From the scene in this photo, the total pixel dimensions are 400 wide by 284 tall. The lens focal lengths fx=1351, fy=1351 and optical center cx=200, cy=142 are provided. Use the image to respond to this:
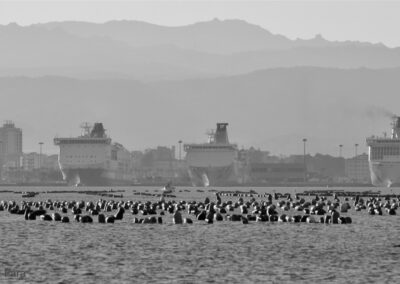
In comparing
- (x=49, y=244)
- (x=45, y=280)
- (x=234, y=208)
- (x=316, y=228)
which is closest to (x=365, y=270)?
(x=45, y=280)

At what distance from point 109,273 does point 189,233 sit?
27.9 metres

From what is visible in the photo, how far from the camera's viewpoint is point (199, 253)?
74375 millimetres

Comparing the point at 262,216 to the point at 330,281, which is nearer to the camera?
the point at 330,281

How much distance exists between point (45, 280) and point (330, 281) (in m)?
12.7

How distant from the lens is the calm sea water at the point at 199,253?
62531mm

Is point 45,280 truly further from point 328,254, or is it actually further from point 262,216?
point 262,216

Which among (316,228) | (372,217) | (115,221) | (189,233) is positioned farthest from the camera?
(372,217)

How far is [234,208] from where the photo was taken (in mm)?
142250

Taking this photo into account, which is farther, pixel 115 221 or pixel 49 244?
pixel 115 221

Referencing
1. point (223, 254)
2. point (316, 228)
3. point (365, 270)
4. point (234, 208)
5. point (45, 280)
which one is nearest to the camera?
point (45, 280)

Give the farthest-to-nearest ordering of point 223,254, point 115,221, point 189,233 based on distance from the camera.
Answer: point 115,221, point 189,233, point 223,254

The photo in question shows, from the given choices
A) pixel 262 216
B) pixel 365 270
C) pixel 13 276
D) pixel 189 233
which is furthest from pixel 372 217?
pixel 13 276

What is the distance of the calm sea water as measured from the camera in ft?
205

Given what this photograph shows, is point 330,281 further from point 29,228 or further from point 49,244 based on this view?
point 29,228
